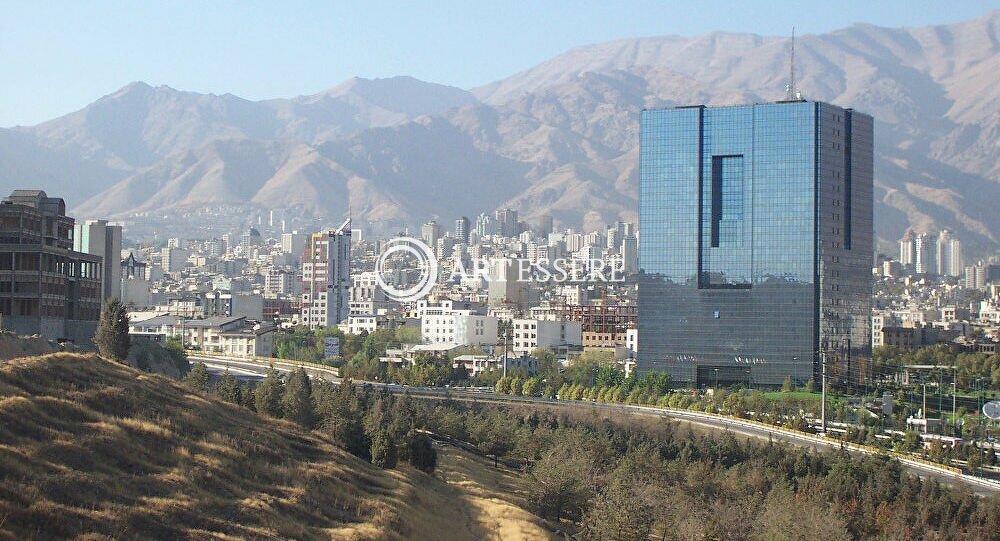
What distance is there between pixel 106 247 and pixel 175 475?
281 ft

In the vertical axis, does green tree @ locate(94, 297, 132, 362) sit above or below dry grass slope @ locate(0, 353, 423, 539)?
above

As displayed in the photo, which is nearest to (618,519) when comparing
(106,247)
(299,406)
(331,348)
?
(299,406)

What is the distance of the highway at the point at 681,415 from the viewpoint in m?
73.9

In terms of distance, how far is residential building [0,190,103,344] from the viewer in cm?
7512

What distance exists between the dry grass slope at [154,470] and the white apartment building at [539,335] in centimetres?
11543

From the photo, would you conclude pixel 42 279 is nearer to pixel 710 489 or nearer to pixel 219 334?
pixel 710 489

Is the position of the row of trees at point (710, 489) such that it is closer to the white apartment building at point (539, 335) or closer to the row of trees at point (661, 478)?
the row of trees at point (661, 478)

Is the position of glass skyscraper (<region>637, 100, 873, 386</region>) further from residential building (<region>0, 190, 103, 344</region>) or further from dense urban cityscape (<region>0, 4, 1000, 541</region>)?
residential building (<region>0, 190, 103, 344</region>)

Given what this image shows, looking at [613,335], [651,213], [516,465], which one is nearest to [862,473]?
[516,465]

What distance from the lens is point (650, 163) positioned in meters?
134

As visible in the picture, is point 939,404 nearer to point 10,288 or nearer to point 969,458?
point 969,458

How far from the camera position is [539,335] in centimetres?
16800

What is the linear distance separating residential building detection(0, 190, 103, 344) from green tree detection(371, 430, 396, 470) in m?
27.1

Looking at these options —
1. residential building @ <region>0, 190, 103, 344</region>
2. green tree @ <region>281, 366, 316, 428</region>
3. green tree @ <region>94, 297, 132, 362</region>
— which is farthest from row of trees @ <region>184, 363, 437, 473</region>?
residential building @ <region>0, 190, 103, 344</region>
